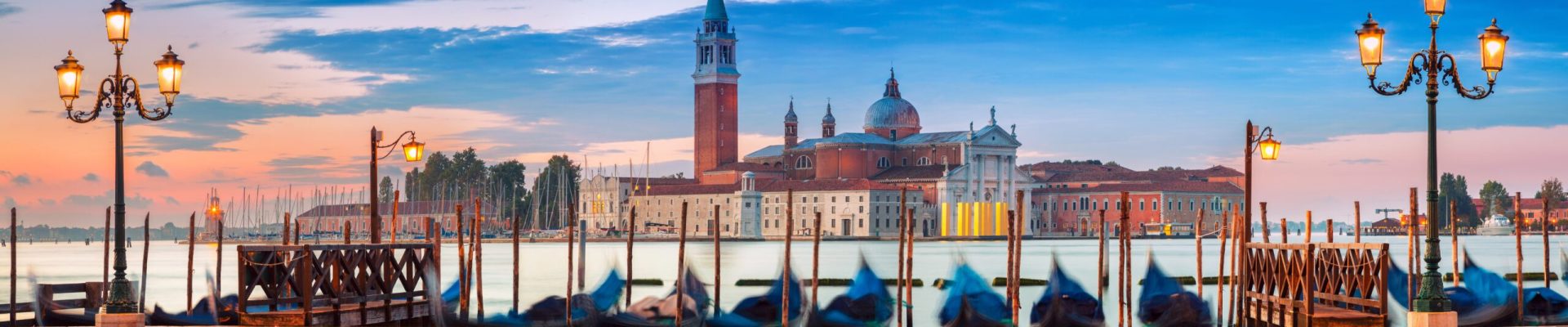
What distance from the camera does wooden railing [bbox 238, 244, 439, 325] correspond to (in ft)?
45.5

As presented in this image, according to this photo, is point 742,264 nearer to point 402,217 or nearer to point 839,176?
point 839,176

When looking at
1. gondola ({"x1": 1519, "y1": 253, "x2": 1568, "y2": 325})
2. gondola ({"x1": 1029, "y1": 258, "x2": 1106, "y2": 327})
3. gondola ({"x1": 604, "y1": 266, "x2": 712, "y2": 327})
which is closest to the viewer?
gondola ({"x1": 604, "y1": 266, "x2": 712, "y2": 327})

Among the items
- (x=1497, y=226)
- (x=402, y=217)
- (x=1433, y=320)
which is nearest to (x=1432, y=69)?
(x=1433, y=320)

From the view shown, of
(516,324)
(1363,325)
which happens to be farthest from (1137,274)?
(1363,325)

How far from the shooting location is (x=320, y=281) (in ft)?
46.2

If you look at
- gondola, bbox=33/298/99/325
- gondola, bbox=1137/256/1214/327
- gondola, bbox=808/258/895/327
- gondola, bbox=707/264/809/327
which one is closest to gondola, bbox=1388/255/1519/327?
gondola, bbox=1137/256/1214/327

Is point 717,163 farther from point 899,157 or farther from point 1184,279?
point 1184,279

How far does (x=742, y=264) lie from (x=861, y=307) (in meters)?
36.5

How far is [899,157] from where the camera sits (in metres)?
89.1

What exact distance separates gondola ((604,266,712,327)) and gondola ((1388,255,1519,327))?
7593 millimetres

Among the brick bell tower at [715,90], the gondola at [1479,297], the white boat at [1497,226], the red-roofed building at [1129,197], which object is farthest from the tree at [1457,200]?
the gondola at [1479,297]

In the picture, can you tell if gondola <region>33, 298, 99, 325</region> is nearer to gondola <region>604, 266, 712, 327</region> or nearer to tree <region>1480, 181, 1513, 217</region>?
gondola <region>604, 266, 712, 327</region>

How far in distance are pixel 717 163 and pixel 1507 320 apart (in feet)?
219

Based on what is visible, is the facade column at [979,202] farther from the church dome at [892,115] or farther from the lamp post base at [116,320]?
the lamp post base at [116,320]
